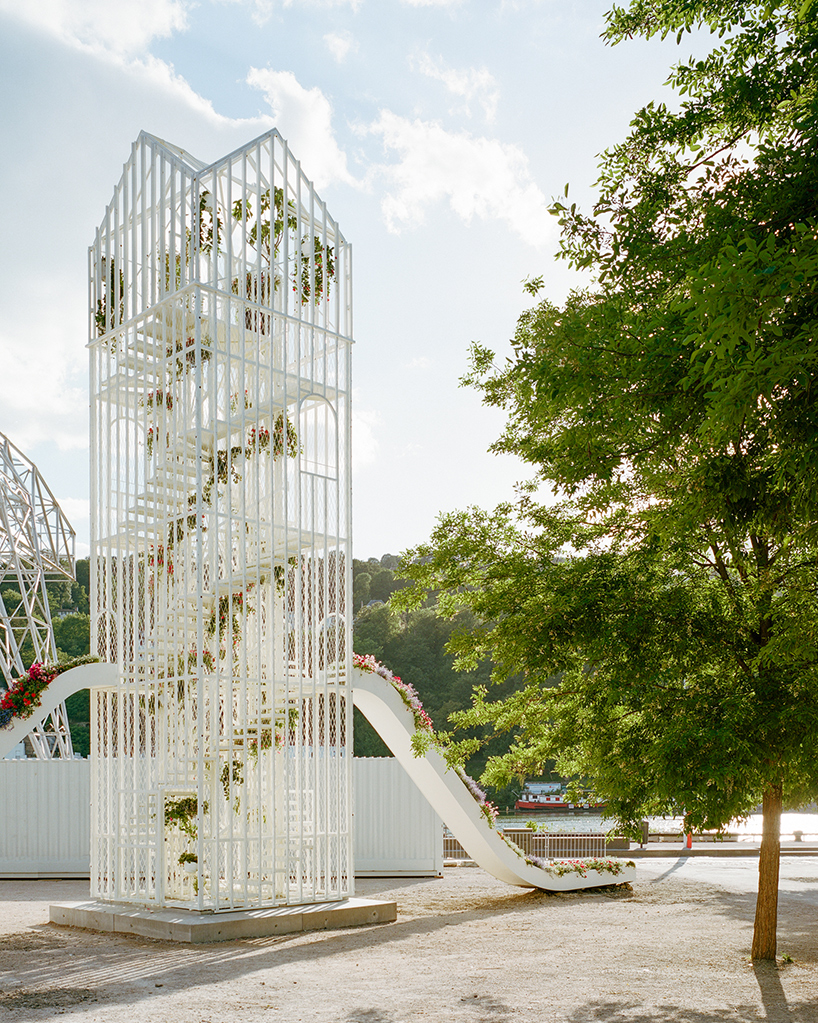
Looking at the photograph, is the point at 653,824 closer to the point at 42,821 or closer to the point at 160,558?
the point at 42,821

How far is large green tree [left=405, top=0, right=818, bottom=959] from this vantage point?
5551 millimetres

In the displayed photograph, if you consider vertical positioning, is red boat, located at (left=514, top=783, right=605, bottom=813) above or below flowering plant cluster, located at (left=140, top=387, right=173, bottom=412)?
below

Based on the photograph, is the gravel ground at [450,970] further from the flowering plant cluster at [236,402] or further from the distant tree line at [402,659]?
the distant tree line at [402,659]

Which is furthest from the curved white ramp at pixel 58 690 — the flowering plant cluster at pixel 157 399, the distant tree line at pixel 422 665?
the distant tree line at pixel 422 665

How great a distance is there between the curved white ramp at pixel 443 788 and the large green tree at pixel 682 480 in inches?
123

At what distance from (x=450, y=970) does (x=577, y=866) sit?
6461 mm

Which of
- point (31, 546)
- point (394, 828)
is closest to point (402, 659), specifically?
point (31, 546)

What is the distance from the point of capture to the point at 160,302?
11.8m

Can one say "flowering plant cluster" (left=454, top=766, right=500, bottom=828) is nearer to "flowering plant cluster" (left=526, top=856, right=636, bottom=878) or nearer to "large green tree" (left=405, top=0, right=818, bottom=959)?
"flowering plant cluster" (left=526, top=856, right=636, bottom=878)

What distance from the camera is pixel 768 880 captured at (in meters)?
9.17

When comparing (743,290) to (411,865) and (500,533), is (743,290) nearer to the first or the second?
(500,533)

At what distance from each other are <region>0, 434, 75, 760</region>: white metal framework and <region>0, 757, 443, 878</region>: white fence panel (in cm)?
860

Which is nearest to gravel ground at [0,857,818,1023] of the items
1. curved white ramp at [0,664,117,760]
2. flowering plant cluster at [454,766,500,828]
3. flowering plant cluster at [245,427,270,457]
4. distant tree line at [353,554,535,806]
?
flowering plant cluster at [454,766,500,828]

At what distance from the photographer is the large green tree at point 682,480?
5.55 m
